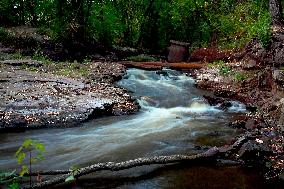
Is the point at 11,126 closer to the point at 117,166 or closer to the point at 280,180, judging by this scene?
the point at 117,166

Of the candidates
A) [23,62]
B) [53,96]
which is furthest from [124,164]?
[23,62]

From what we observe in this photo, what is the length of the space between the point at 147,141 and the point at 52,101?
10.3ft

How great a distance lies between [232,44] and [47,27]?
10239 millimetres

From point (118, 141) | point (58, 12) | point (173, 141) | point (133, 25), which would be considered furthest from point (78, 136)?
point (133, 25)

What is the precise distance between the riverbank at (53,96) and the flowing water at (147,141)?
0.33m

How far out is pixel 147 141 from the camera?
8000 millimetres

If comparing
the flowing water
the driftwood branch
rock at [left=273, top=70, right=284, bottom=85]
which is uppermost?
rock at [left=273, top=70, right=284, bottom=85]

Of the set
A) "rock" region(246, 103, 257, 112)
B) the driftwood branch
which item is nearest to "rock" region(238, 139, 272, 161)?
the driftwood branch

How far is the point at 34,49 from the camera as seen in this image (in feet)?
57.3

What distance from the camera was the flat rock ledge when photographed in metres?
8.80

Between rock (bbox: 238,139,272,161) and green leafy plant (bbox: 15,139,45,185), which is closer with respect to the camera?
green leafy plant (bbox: 15,139,45,185)

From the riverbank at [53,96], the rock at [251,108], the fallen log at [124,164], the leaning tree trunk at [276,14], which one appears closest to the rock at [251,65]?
the leaning tree trunk at [276,14]

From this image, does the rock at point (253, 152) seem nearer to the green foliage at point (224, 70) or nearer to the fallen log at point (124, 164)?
the fallen log at point (124, 164)

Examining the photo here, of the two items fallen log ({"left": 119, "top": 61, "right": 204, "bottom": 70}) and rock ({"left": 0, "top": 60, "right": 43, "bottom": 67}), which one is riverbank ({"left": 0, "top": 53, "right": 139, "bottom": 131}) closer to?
rock ({"left": 0, "top": 60, "right": 43, "bottom": 67})
